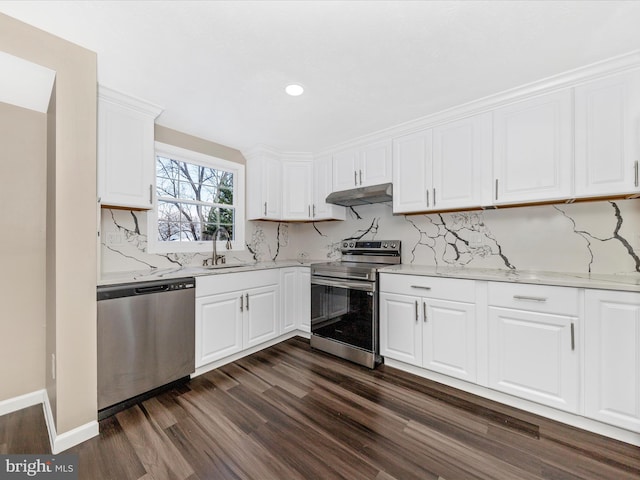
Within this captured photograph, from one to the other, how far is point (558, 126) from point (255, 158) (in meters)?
2.90

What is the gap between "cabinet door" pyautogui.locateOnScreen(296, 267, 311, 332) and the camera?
3.22 metres

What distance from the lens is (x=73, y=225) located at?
158 cm

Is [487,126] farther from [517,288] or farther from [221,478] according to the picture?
[221,478]

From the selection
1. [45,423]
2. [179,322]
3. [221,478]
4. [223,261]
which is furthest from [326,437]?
[223,261]

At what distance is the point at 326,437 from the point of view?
1.63 m

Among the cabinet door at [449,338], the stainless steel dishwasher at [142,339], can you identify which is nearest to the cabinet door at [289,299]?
the stainless steel dishwasher at [142,339]

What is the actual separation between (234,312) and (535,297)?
95.9 inches

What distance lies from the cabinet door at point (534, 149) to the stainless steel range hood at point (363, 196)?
0.96 m

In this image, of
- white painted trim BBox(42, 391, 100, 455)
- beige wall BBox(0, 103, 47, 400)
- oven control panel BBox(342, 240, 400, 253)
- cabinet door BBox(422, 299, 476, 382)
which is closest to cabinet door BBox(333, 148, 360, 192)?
oven control panel BBox(342, 240, 400, 253)

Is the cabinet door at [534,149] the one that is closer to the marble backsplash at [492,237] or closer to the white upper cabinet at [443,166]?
the white upper cabinet at [443,166]

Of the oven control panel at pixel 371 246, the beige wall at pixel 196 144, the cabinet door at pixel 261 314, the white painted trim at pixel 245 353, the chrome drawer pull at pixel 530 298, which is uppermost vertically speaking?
the beige wall at pixel 196 144

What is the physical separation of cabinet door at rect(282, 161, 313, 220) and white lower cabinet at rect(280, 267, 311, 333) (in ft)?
2.39

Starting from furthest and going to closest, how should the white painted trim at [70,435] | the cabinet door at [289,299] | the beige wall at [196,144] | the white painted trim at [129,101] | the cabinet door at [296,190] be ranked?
1. the cabinet door at [296,190]
2. the cabinet door at [289,299]
3. the beige wall at [196,144]
4. the white painted trim at [129,101]
5. the white painted trim at [70,435]

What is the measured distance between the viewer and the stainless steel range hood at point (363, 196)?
2.74 metres
